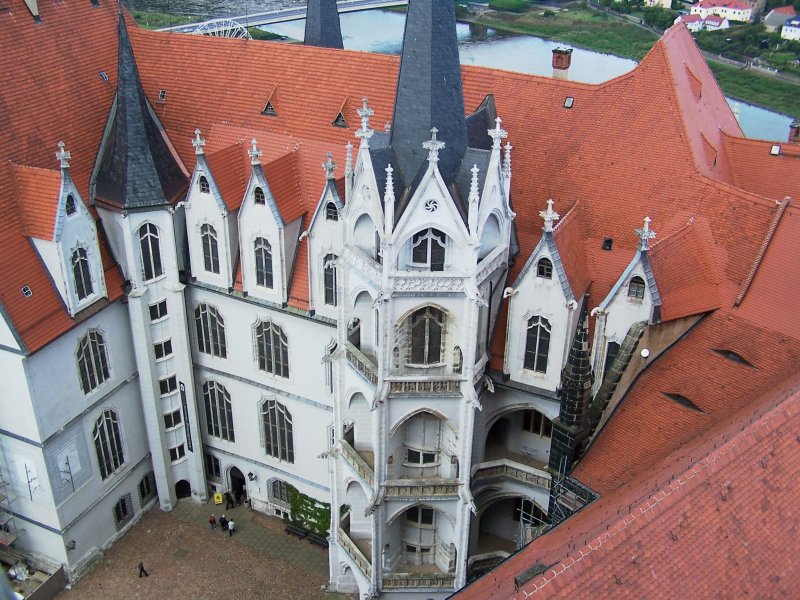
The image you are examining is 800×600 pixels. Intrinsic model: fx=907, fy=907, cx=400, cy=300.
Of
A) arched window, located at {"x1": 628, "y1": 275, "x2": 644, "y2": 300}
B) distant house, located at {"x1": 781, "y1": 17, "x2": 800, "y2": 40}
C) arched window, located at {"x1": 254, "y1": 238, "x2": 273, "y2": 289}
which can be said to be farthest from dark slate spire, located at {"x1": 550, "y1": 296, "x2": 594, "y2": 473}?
distant house, located at {"x1": 781, "y1": 17, "x2": 800, "y2": 40}

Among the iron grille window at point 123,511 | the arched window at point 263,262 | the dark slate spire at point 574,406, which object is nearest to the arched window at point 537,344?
the dark slate spire at point 574,406

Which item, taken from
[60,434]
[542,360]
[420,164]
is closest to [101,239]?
[60,434]

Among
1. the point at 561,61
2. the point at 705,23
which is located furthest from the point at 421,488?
the point at 705,23

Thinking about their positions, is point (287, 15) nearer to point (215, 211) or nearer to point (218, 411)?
point (218, 411)

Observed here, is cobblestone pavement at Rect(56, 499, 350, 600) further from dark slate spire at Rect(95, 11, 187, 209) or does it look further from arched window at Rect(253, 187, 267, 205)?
arched window at Rect(253, 187, 267, 205)

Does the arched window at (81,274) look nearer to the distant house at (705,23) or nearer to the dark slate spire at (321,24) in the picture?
the dark slate spire at (321,24)

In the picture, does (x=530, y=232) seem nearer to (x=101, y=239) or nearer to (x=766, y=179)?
(x=766, y=179)

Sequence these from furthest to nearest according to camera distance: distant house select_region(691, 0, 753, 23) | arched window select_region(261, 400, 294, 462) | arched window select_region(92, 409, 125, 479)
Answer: distant house select_region(691, 0, 753, 23)
arched window select_region(261, 400, 294, 462)
arched window select_region(92, 409, 125, 479)
